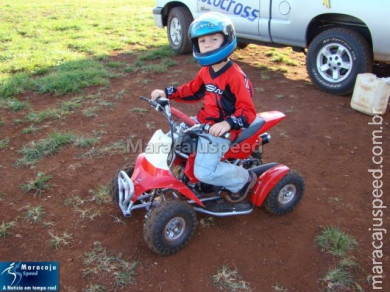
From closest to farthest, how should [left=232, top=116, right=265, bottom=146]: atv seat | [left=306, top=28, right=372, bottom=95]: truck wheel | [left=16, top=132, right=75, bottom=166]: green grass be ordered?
[left=232, top=116, right=265, bottom=146]: atv seat
[left=16, top=132, right=75, bottom=166]: green grass
[left=306, top=28, right=372, bottom=95]: truck wheel

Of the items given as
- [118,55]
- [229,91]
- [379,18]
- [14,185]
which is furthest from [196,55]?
[118,55]

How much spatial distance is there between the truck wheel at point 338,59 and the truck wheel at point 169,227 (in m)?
3.77

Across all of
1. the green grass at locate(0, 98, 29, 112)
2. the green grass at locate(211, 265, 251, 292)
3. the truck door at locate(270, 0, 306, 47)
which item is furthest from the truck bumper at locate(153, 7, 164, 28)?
the green grass at locate(211, 265, 251, 292)

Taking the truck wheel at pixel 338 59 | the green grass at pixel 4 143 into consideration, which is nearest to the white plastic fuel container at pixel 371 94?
the truck wheel at pixel 338 59

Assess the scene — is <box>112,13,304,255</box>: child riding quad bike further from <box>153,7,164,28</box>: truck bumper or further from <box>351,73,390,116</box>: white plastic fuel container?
<box>153,7,164,28</box>: truck bumper

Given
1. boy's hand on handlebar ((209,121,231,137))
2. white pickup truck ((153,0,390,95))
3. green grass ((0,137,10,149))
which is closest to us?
boy's hand on handlebar ((209,121,231,137))

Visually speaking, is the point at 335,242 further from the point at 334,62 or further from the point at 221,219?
the point at 334,62

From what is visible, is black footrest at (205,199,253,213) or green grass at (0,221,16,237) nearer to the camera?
green grass at (0,221,16,237)

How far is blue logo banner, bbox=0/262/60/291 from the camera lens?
2826 millimetres

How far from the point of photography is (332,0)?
5.43 metres

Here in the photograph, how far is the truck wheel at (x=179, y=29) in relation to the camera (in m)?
7.66

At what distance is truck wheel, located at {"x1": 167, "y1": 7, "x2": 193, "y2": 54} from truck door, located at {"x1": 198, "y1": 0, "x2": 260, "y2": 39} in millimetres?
856

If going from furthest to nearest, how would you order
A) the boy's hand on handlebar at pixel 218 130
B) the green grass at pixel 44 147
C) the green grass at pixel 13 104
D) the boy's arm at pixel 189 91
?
the green grass at pixel 13 104 < the green grass at pixel 44 147 < the boy's arm at pixel 189 91 < the boy's hand on handlebar at pixel 218 130

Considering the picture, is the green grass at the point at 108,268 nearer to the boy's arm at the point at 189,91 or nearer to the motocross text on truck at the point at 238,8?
the boy's arm at the point at 189,91
